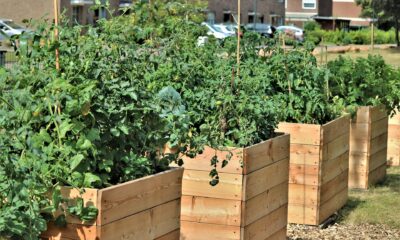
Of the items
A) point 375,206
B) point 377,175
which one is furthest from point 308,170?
point 377,175

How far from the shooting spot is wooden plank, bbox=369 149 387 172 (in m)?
8.97

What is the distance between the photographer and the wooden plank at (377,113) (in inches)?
346

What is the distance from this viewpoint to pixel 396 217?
25.3ft

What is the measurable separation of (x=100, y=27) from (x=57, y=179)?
6.16 ft

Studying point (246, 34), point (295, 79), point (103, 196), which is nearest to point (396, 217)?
point (295, 79)

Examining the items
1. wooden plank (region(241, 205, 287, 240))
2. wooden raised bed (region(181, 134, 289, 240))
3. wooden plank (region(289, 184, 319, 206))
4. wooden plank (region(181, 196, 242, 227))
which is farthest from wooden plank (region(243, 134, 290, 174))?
wooden plank (region(289, 184, 319, 206))

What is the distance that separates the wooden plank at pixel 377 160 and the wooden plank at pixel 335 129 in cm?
117

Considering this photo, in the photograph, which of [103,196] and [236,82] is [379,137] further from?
[103,196]

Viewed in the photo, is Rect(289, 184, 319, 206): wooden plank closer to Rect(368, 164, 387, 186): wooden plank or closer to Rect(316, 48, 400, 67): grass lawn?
Rect(368, 164, 387, 186): wooden plank

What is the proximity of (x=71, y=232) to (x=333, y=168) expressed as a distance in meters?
4.26

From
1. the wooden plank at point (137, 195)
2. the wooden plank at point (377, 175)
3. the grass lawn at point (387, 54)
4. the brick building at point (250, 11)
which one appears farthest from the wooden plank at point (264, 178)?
the brick building at point (250, 11)

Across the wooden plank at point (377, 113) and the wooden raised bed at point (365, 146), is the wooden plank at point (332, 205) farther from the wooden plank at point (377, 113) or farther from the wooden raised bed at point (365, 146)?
the wooden plank at point (377, 113)

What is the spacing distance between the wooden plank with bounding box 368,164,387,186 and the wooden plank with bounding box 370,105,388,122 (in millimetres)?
564

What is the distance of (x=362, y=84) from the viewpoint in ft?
29.4
